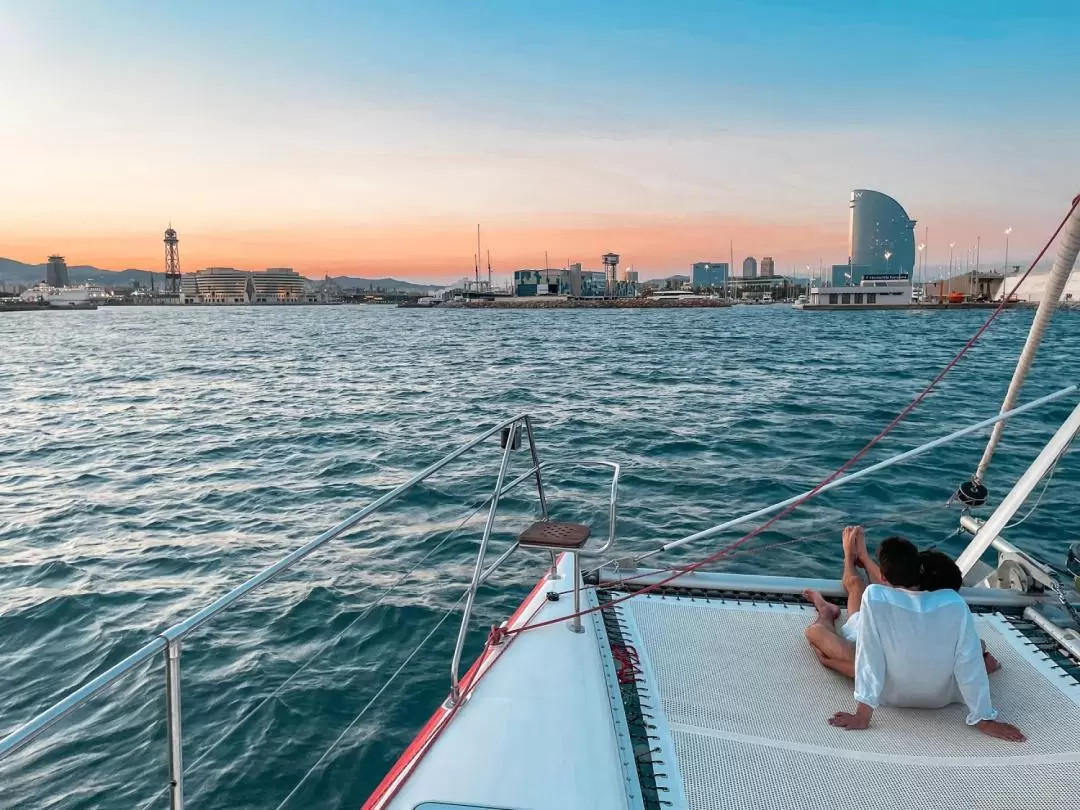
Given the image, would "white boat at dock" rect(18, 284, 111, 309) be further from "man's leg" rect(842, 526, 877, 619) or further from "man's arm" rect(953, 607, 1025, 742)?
"man's arm" rect(953, 607, 1025, 742)

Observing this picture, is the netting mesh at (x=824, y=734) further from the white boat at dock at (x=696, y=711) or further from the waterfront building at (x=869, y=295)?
the waterfront building at (x=869, y=295)

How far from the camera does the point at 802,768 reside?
2.82 meters

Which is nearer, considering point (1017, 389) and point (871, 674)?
point (871, 674)

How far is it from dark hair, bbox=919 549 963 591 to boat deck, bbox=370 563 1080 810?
0.56 metres

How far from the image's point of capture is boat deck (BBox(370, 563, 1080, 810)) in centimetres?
264

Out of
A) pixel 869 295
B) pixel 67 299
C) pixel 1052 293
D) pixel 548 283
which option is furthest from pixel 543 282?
pixel 1052 293

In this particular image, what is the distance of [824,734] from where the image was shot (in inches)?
120

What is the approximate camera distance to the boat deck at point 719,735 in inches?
104

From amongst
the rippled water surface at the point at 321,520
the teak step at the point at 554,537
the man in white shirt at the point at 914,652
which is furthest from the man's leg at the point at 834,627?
the teak step at the point at 554,537

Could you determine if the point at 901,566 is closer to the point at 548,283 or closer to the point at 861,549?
the point at 861,549

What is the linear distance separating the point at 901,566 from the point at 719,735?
43.5 inches

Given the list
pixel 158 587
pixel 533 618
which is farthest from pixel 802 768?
pixel 158 587

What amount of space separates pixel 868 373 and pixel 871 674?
27.3m

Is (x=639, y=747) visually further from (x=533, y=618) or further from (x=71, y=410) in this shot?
(x=71, y=410)
